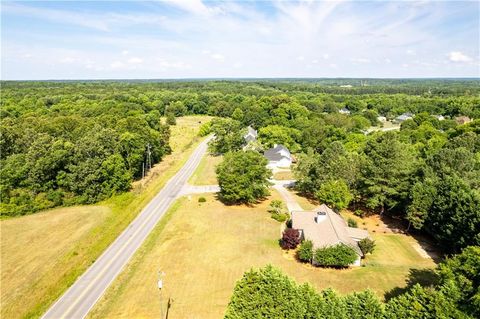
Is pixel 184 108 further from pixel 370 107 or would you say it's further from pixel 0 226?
pixel 0 226

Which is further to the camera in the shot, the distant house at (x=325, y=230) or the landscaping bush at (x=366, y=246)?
the landscaping bush at (x=366, y=246)

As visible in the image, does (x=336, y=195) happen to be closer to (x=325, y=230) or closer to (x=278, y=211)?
(x=278, y=211)

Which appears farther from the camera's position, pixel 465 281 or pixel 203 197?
pixel 203 197

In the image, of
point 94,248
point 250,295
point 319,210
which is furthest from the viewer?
point 319,210

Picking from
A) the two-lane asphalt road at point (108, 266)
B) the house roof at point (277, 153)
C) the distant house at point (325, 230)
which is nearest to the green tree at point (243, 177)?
the two-lane asphalt road at point (108, 266)

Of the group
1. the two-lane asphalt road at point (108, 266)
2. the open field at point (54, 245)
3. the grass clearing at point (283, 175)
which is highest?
the grass clearing at point (283, 175)

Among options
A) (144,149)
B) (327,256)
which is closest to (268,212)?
(327,256)

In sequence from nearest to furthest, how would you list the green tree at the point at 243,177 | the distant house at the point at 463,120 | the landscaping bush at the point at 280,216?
the landscaping bush at the point at 280,216 → the green tree at the point at 243,177 → the distant house at the point at 463,120

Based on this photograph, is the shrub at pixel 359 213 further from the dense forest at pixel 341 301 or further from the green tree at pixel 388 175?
the dense forest at pixel 341 301
